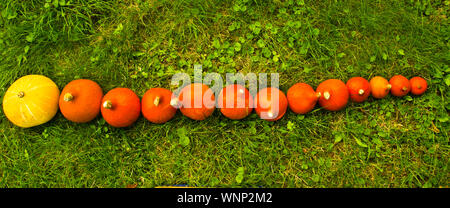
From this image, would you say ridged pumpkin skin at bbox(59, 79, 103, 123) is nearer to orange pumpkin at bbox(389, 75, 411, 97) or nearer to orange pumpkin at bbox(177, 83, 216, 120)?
orange pumpkin at bbox(177, 83, 216, 120)

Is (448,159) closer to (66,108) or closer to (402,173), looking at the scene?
(402,173)

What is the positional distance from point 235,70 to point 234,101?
A: 2.14 ft

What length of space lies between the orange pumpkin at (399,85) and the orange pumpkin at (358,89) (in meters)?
0.33

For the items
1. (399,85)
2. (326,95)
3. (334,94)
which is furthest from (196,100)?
(399,85)

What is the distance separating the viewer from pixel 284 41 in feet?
11.4

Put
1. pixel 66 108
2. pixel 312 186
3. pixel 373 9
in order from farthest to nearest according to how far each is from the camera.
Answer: pixel 373 9, pixel 312 186, pixel 66 108

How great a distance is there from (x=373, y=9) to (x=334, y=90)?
1.41 m

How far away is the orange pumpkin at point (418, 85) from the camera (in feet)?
10.5

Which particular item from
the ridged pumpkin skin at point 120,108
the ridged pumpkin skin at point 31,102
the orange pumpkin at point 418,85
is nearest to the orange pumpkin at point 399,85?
the orange pumpkin at point 418,85

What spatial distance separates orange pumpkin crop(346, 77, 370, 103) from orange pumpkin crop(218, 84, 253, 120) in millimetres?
1143

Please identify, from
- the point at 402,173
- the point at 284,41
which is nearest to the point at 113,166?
the point at 284,41

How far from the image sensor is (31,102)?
2.88 metres

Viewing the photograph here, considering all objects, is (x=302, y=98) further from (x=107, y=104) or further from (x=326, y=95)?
(x=107, y=104)

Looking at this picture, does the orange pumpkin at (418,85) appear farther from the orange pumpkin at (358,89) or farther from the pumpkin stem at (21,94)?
the pumpkin stem at (21,94)
